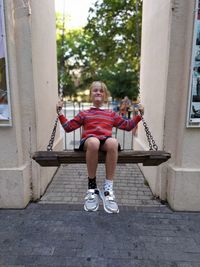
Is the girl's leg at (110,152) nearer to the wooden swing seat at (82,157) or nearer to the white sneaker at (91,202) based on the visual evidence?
the wooden swing seat at (82,157)

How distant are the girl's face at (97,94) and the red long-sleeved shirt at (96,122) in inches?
4.6

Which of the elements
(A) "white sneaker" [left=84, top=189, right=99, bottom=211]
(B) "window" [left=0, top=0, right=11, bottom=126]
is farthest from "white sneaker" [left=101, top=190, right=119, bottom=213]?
(B) "window" [left=0, top=0, right=11, bottom=126]

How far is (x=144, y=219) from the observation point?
326 centimetres

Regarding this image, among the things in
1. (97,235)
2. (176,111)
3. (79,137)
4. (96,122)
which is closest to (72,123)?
(96,122)

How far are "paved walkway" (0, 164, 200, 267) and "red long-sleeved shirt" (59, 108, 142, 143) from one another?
4.01 ft

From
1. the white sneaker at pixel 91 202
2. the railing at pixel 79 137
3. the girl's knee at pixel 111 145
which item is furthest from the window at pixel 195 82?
the railing at pixel 79 137

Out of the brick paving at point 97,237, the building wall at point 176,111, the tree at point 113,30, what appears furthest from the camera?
the tree at point 113,30

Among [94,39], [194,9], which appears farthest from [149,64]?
[94,39]

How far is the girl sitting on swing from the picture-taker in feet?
9.13

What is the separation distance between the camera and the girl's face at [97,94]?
307cm

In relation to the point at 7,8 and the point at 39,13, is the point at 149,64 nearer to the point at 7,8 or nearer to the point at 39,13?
the point at 39,13

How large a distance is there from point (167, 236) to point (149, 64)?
10.6 feet

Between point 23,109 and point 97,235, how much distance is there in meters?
2.08

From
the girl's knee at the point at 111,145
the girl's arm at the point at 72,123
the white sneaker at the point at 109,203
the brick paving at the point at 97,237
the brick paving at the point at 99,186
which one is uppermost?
the girl's arm at the point at 72,123
